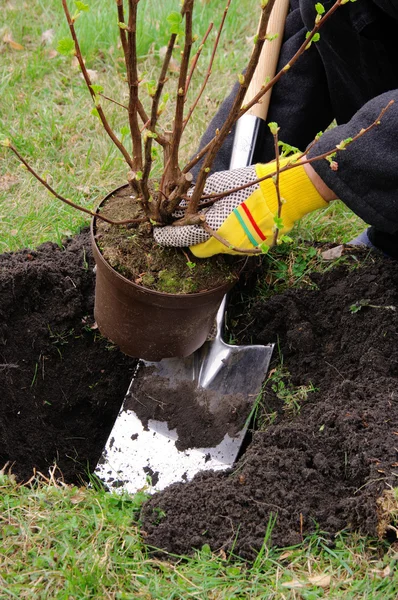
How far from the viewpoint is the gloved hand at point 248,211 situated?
69.1 inches

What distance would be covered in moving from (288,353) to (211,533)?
778 millimetres

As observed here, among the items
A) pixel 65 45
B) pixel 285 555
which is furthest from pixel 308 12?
pixel 285 555

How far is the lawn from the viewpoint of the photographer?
1.52m

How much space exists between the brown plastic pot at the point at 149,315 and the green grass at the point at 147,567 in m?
0.53

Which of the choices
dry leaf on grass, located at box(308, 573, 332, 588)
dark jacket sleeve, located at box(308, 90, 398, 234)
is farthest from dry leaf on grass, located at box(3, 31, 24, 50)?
dry leaf on grass, located at box(308, 573, 332, 588)

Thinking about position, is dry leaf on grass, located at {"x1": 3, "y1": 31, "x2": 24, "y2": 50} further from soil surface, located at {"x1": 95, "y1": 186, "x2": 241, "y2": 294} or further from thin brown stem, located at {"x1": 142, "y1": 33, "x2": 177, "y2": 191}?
thin brown stem, located at {"x1": 142, "y1": 33, "x2": 177, "y2": 191}

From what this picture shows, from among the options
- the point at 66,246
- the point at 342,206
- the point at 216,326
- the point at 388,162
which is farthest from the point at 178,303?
the point at 342,206

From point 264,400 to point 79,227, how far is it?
1127 mm

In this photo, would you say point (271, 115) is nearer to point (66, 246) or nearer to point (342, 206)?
point (342, 206)

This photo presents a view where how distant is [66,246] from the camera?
8.49 ft

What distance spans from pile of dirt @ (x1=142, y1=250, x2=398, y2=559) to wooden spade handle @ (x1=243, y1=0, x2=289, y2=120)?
0.69 meters

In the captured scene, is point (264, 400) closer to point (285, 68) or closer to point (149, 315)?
point (149, 315)

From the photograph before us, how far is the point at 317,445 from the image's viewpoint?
71.9 inches

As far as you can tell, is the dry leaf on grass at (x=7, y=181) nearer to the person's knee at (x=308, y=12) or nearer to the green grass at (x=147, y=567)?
the person's knee at (x=308, y=12)
